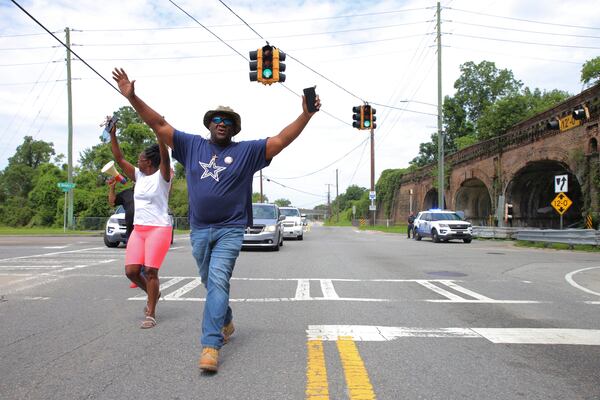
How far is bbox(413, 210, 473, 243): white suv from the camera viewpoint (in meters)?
23.9

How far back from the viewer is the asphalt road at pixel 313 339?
141 inches

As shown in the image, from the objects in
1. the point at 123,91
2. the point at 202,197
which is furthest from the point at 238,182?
the point at 123,91

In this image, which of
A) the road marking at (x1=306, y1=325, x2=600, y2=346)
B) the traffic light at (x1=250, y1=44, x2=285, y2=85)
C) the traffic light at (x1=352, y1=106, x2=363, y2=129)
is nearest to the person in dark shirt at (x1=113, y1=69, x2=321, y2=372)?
the road marking at (x1=306, y1=325, x2=600, y2=346)

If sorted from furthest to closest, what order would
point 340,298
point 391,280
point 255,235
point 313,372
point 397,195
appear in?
point 397,195 < point 255,235 < point 391,280 < point 340,298 < point 313,372

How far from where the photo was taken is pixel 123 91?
4336mm

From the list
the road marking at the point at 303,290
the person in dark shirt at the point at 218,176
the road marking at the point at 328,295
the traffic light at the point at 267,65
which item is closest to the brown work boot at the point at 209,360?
the person in dark shirt at the point at 218,176

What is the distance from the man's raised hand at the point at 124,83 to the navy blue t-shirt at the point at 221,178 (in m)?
0.52

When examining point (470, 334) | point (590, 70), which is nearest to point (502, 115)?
point (590, 70)

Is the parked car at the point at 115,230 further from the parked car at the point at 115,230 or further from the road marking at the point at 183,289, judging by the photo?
the road marking at the point at 183,289

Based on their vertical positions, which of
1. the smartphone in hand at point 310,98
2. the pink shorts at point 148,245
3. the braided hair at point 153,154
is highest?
the smartphone in hand at point 310,98

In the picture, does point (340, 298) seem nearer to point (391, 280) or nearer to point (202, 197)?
point (391, 280)

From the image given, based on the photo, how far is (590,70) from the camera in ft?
137

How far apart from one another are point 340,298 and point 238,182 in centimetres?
367

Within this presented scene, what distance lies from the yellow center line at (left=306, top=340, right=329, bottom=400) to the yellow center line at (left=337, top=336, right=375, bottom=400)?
17cm
